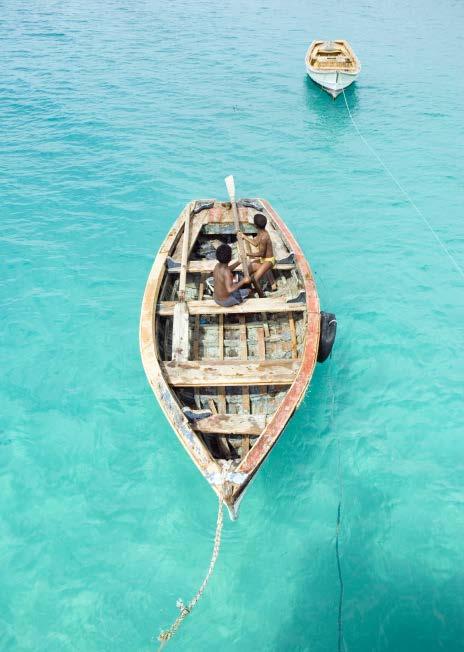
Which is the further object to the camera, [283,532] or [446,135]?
[446,135]

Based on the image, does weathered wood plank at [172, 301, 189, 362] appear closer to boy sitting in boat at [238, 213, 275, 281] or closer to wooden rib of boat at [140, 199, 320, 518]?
wooden rib of boat at [140, 199, 320, 518]

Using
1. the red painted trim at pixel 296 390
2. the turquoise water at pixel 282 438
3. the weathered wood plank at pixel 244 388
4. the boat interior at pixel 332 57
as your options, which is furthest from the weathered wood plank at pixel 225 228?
the boat interior at pixel 332 57

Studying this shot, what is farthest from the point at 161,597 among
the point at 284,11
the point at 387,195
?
the point at 284,11

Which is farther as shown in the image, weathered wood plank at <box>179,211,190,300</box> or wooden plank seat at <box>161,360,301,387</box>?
weathered wood plank at <box>179,211,190,300</box>

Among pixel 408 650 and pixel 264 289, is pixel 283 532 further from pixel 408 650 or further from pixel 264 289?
pixel 264 289

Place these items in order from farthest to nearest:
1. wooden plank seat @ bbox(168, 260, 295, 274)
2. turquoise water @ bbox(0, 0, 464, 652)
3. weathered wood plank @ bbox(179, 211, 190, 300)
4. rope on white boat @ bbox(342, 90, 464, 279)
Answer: rope on white boat @ bbox(342, 90, 464, 279)
wooden plank seat @ bbox(168, 260, 295, 274)
weathered wood plank @ bbox(179, 211, 190, 300)
turquoise water @ bbox(0, 0, 464, 652)

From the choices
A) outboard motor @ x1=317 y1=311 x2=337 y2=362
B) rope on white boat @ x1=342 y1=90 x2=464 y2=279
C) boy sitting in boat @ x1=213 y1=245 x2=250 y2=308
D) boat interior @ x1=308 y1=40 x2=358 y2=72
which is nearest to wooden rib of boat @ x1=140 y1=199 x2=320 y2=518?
boy sitting in boat @ x1=213 y1=245 x2=250 y2=308
